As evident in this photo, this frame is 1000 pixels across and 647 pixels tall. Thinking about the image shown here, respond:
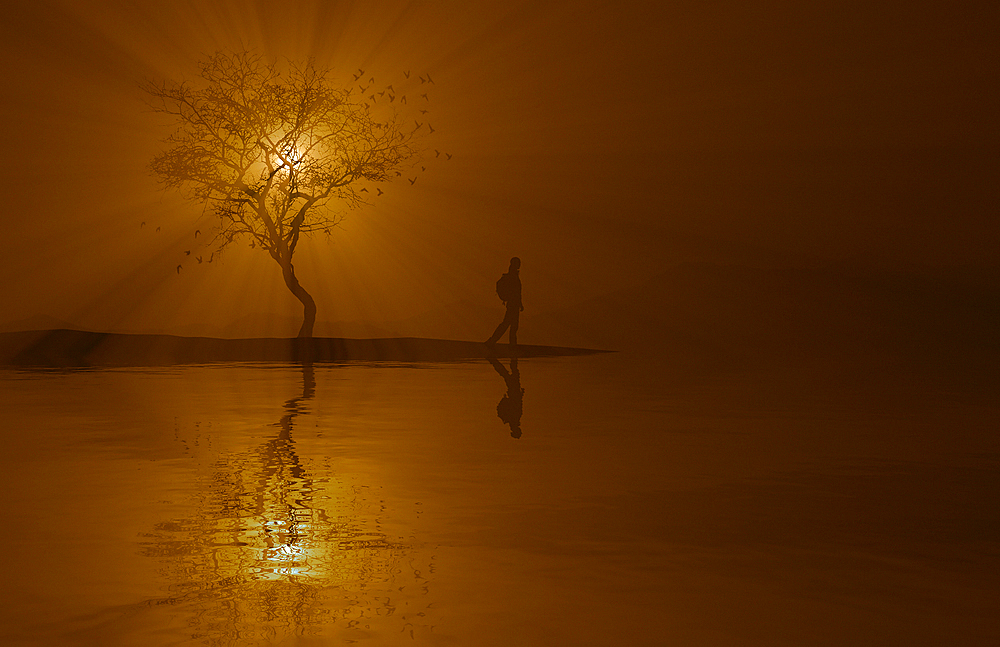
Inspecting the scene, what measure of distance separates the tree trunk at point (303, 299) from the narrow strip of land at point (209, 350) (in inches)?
24.9

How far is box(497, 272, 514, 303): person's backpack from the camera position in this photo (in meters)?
31.3

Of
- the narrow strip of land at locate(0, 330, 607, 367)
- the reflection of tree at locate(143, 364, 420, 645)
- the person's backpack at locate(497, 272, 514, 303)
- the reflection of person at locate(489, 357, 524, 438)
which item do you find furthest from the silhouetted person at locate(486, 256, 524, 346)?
the reflection of tree at locate(143, 364, 420, 645)

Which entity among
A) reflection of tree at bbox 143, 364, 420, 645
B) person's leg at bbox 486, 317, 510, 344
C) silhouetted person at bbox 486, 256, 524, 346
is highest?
silhouetted person at bbox 486, 256, 524, 346

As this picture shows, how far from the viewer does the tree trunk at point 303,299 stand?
115 ft

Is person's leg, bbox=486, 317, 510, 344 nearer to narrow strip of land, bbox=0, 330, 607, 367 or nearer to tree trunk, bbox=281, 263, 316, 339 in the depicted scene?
narrow strip of land, bbox=0, 330, 607, 367

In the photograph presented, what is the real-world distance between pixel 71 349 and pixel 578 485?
26289 millimetres

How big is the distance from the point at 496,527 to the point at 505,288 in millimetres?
24255

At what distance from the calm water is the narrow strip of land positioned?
49.0 ft

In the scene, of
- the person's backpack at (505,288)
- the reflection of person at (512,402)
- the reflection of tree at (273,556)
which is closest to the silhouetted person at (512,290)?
the person's backpack at (505,288)

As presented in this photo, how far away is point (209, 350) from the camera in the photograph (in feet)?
107

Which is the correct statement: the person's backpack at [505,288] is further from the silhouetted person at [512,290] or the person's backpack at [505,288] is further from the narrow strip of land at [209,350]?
the narrow strip of land at [209,350]

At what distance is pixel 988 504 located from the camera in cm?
836

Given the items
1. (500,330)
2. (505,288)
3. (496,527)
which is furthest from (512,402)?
(500,330)

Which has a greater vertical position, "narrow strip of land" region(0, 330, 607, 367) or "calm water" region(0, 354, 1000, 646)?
"narrow strip of land" region(0, 330, 607, 367)
